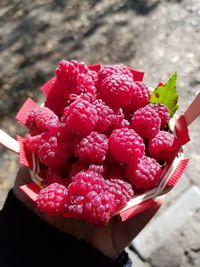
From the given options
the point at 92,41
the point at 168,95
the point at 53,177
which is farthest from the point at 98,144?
the point at 92,41

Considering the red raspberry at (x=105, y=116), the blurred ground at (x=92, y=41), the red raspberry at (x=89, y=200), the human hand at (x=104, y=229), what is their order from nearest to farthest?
1. the red raspberry at (x=89, y=200)
2. the red raspberry at (x=105, y=116)
3. the human hand at (x=104, y=229)
4. the blurred ground at (x=92, y=41)

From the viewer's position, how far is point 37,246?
103 centimetres

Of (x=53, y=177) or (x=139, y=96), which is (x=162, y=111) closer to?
(x=139, y=96)

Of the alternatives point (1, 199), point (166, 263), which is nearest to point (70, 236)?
point (166, 263)

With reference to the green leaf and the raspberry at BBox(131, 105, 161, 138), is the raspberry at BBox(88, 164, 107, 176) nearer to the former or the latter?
the raspberry at BBox(131, 105, 161, 138)

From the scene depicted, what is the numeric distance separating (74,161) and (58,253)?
24 cm

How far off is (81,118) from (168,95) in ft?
0.81

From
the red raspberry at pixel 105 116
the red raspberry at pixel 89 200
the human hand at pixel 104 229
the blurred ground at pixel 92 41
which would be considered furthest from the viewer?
the blurred ground at pixel 92 41

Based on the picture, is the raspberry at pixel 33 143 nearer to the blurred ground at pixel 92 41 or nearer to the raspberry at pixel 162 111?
the raspberry at pixel 162 111

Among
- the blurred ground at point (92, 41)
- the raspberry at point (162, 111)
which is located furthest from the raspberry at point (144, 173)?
the blurred ground at point (92, 41)

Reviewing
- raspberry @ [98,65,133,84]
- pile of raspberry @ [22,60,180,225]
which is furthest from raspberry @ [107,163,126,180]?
raspberry @ [98,65,133,84]

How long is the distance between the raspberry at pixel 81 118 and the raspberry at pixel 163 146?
142 mm

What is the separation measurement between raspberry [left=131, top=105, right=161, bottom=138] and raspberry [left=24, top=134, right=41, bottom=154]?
0.72 feet

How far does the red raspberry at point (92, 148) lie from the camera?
0.86 m
